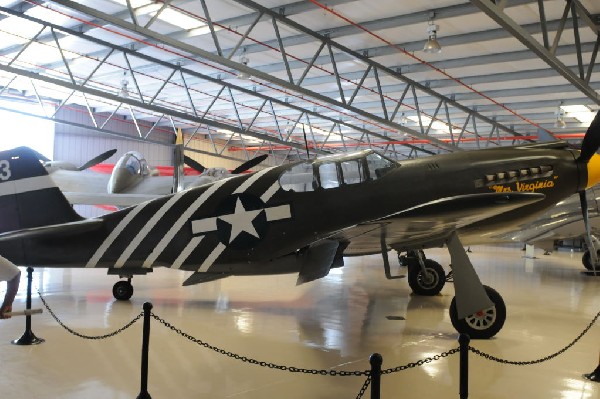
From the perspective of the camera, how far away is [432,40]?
9.53 meters

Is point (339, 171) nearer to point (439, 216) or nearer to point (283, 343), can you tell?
point (439, 216)

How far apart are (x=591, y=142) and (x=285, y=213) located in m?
3.96

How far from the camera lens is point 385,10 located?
9.92 meters

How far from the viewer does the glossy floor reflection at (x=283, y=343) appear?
14.9 feet

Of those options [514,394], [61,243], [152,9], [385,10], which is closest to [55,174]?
→ [152,9]

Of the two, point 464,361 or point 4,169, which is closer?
point 464,361

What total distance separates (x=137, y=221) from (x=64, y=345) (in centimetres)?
208

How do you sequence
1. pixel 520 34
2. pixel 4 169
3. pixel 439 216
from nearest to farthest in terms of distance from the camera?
1. pixel 439 216
2. pixel 4 169
3. pixel 520 34

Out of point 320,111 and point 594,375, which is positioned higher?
point 320,111

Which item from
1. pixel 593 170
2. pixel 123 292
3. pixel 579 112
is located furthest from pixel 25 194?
pixel 579 112

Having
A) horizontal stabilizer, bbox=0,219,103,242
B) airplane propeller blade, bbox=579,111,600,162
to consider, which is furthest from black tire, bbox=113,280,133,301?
airplane propeller blade, bbox=579,111,600,162

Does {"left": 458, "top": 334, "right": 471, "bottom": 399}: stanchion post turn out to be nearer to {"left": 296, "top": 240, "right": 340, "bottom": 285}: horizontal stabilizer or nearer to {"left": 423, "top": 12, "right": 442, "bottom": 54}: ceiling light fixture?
{"left": 296, "top": 240, "right": 340, "bottom": 285}: horizontal stabilizer

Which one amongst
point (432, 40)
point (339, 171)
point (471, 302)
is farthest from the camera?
point (432, 40)

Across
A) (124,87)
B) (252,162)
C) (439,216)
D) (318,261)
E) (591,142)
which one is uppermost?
(124,87)
